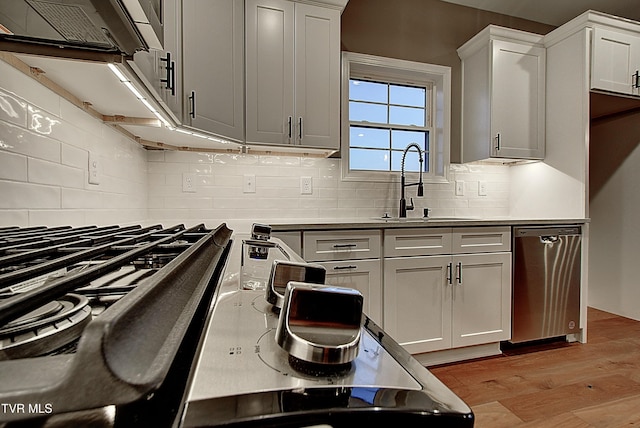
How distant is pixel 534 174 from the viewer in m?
2.70

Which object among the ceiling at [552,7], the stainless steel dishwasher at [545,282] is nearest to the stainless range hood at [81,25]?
the stainless steel dishwasher at [545,282]

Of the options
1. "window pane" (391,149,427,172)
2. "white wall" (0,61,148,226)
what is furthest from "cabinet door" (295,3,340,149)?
"white wall" (0,61,148,226)

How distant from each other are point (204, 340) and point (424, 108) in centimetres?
290

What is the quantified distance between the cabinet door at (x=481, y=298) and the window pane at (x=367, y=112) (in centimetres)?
131

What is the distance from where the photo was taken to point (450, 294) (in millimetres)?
2037

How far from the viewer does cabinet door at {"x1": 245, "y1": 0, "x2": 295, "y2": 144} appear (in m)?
1.96

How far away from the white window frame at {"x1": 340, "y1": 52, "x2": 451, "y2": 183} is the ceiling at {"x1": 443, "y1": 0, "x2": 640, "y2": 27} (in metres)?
0.66

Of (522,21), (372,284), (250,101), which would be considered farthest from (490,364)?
(522,21)

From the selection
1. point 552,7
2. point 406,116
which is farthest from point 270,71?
point 552,7

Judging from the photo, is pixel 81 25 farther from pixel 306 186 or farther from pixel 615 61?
pixel 615 61

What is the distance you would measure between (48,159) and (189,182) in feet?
3.78

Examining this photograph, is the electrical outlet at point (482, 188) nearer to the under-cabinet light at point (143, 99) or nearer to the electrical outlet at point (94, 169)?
the under-cabinet light at point (143, 99)

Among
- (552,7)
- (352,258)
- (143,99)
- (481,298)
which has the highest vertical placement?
(552,7)

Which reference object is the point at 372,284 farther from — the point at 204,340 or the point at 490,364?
the point at 204,340
